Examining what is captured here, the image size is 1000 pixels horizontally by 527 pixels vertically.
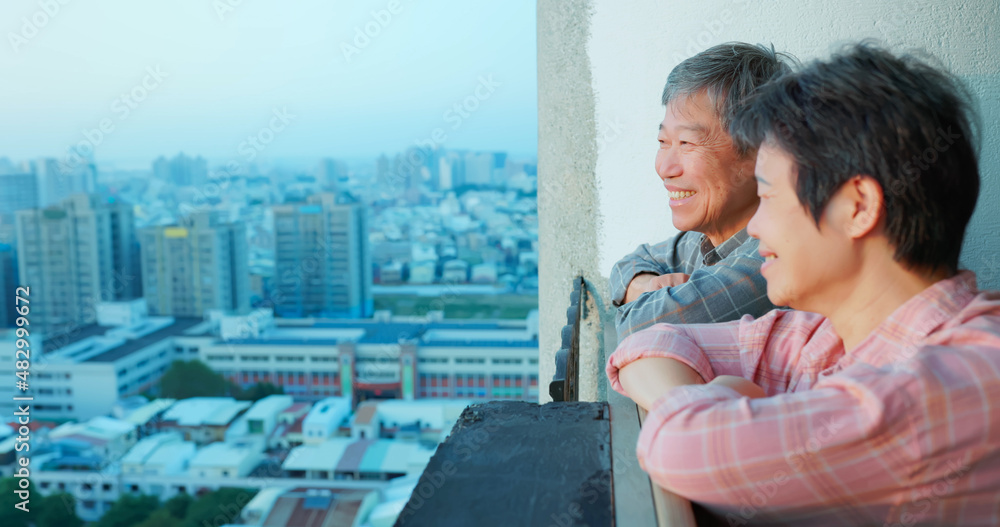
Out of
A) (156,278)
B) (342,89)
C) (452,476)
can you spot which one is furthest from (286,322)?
(452,476)

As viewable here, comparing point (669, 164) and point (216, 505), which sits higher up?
point (669, 164)

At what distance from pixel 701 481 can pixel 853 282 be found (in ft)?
0.95

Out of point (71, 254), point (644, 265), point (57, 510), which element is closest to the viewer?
point (644, 265)

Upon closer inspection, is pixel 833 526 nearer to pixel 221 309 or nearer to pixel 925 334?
pixel 925 334

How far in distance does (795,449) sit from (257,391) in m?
13.8

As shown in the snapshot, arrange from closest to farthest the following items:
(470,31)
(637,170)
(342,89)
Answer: (637,170) → (470,31) → (342,89)

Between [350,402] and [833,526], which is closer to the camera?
[833,526]

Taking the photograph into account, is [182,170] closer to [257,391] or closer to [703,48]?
[257,391]

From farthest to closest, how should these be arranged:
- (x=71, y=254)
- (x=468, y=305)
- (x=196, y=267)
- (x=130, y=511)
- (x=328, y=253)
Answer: (x=468, y=305), (x=196, y=267), (x=328, y=253), (x=71, y=254), (x=130, y=511)

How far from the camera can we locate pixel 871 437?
1.84ft

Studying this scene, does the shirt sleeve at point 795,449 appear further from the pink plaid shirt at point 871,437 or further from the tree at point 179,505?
the tree at point 179,505

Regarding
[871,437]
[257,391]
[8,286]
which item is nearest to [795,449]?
[871,437]

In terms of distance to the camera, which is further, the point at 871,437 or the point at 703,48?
the point at 703,48

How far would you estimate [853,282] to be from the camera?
2.37ft
